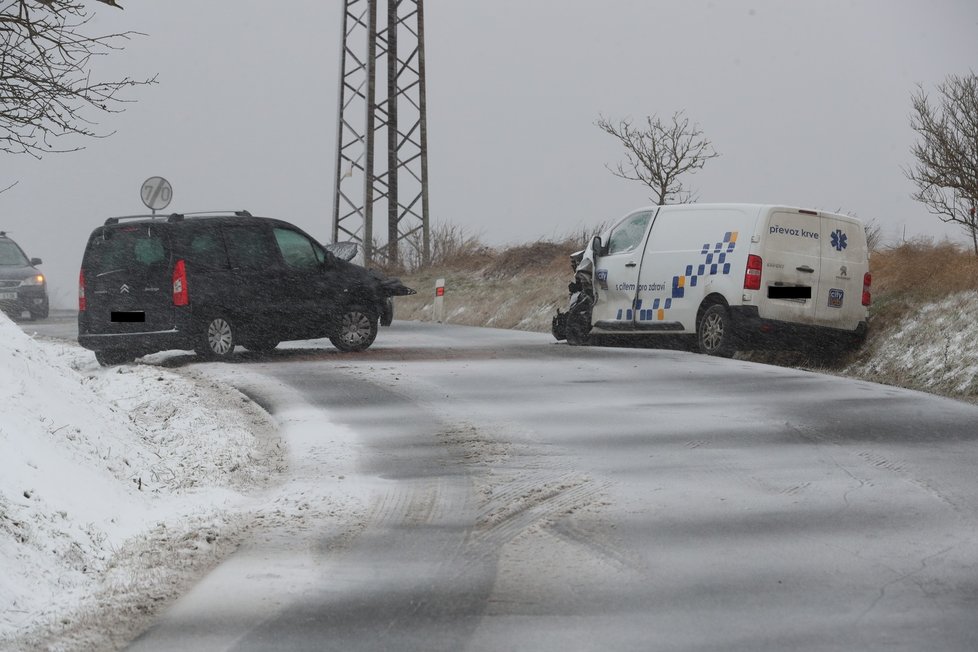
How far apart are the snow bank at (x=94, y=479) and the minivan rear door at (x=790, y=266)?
6507mm

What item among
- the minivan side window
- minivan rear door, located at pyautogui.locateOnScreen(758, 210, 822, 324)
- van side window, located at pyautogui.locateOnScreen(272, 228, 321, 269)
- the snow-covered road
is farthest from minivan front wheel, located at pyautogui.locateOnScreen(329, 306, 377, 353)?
minivan rear door, located at pyautogui.locateOnScreen(758, 210, 822, 324)

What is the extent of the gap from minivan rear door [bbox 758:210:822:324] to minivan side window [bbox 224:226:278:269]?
599cm

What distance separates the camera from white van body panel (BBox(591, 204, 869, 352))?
15.0m

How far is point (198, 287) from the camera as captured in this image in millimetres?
15344

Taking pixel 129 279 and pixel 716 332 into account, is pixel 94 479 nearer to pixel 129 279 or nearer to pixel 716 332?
pixel 129 279

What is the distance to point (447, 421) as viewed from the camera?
35.5 ft

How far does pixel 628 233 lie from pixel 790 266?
2.58m

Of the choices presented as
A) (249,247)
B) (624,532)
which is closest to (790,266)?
(249,247)

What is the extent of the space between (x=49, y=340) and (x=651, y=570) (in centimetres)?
1582

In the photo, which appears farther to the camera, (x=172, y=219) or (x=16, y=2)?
(x=172, y=219)

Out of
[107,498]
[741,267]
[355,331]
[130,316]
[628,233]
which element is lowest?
[107,498]

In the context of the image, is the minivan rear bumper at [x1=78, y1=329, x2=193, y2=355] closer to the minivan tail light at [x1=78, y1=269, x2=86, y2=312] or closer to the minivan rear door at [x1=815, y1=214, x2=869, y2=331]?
the minivan tail light at [x1=78, y1=269, x2=86, y2=312]

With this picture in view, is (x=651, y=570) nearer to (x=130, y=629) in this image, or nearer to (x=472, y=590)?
(x=472, y=590)

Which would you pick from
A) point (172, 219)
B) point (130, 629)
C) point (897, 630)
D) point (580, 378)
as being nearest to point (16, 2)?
point (172, 219)
